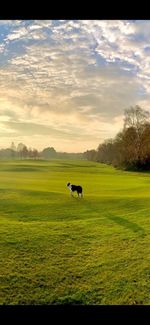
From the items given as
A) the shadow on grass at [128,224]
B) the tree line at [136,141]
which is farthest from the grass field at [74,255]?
the tree line at [136,141]

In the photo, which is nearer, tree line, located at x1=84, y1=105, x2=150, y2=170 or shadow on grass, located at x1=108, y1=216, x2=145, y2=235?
shadow on grass, located at x1=108, y1=216, x2=145, y2=235

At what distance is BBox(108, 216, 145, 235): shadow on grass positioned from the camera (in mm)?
7449

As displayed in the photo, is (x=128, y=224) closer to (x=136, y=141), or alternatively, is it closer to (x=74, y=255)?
(x=74, y=255)

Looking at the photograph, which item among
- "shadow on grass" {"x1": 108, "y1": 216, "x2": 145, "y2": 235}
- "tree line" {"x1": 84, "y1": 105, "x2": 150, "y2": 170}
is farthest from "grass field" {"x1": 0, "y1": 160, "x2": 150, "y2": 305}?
"tree line" {"x1": 84, "y1": 105, "x2": 150, "y2": 170}

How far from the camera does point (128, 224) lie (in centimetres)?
805

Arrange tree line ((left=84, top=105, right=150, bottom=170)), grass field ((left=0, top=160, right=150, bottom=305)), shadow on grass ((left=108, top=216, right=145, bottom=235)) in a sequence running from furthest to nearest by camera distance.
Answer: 1. tree line ((left=84, top=105, right=150, bottom=170))
2. shadow on grass ((left=108, top=216, right=145, bottom=235))
3. grass field ((left=0, top=160, right=150, bottom=305))

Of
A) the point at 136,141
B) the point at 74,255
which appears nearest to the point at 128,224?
the point at 74,255

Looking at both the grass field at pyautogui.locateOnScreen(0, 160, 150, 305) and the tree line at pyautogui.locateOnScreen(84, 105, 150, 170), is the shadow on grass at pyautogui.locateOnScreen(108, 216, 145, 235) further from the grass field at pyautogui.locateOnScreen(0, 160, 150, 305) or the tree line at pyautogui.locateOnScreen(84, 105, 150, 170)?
the tree line at pyautogui.locateOnScreen(84, 105, 150, 170)

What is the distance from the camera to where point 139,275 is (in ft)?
15.8

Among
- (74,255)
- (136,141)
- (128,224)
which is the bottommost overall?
(74,255)

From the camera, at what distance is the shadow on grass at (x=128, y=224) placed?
7.45 m

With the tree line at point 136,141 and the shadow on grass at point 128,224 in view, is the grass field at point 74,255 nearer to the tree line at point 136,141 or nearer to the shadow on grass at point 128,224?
the shadow on grass at point 128,224

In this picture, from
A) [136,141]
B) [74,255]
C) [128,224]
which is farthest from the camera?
[136,141]
